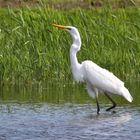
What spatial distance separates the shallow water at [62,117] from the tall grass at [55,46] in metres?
0.46

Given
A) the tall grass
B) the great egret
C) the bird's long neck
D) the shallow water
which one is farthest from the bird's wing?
the tall grass

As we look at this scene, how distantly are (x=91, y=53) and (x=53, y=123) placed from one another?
3.94 meters

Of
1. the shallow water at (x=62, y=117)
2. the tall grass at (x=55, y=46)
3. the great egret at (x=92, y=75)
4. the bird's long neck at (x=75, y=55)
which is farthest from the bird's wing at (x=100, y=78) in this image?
the tall grass at (x=55, y=46)

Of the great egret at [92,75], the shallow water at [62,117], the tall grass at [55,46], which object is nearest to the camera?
the shallow water at [62,117]

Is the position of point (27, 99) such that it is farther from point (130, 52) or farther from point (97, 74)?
point (130, 52)

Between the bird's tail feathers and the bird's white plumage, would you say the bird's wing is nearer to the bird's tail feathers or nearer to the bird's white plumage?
the bird's white plumage

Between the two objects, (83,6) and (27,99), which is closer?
(27,99)

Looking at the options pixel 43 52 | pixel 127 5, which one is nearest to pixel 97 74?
pixel 43 52

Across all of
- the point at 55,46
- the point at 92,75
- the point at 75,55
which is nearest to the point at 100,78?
the point at 92,75

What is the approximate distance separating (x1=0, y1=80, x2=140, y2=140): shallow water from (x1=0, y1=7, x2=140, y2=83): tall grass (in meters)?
0.46

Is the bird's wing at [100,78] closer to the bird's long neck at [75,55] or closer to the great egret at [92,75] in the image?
the great egret at [92,75]

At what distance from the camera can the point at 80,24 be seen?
54.4ft

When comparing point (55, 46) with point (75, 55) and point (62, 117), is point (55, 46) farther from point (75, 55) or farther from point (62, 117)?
point (62, 117)

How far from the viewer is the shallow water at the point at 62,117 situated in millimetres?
Answer: 11320
